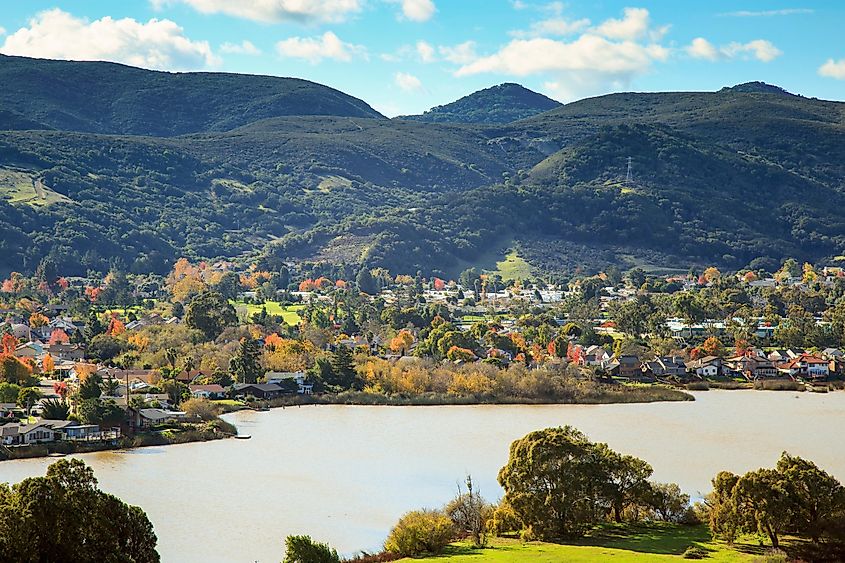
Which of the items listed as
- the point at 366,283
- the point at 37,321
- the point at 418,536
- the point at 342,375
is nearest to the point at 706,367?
the point at 342,375

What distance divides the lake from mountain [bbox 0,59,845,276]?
218 feet

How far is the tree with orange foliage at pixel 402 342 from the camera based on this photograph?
5853 centimetres

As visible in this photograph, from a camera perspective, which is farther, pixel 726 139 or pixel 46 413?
pixel 726 139

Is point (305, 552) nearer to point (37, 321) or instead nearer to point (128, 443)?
A: point (128, 443)

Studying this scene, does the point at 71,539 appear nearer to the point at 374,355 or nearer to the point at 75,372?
the point at 75,372

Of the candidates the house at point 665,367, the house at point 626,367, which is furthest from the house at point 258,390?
the house at point 665,367

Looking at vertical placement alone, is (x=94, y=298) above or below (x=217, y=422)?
above

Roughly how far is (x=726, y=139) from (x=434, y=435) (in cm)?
13710

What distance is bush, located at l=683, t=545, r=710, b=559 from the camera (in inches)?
834

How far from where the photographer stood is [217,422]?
39.2m

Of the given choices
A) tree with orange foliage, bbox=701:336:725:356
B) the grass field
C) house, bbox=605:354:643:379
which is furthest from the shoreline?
the grass field

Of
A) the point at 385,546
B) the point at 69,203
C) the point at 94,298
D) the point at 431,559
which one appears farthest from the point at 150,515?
the point at 69,203

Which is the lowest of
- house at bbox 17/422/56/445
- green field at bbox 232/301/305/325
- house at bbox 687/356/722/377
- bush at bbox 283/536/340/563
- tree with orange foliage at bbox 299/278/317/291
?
bush at bbox 283/536/340/563

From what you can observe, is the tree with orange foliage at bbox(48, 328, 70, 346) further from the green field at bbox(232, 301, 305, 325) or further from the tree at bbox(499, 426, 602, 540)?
the tree at bbox(499, 426, 602, 540)
